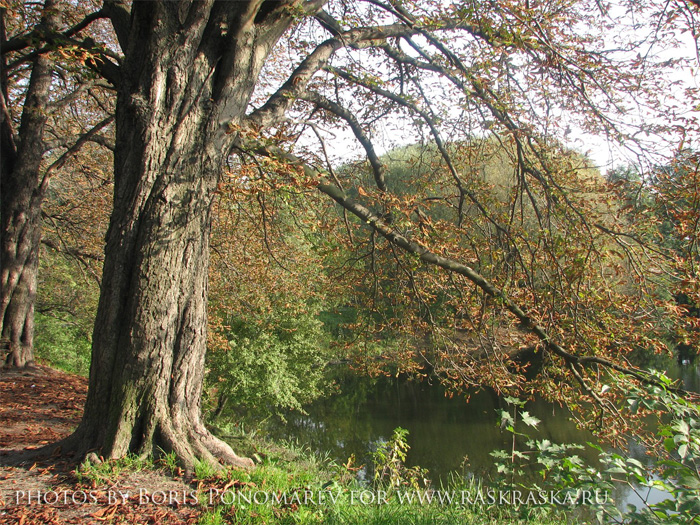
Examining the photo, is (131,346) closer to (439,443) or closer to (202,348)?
(202,348)

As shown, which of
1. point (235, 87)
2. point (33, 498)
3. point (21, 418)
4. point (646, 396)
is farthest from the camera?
point (21, 418)

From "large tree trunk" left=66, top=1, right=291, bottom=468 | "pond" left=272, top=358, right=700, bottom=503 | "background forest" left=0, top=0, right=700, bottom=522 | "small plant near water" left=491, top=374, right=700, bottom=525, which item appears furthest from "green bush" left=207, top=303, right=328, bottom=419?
"small plant near water" left=491, top=374, right=700, bottom=525

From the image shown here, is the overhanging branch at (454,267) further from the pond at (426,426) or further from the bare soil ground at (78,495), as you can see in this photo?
the pond at (426,426)

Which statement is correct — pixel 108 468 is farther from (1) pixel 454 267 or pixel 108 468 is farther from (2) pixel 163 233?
(1) pixel 454 267

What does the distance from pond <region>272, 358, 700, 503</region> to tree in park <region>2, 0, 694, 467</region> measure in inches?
229

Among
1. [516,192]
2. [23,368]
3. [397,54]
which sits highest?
[397,54]

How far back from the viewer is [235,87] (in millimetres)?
4172

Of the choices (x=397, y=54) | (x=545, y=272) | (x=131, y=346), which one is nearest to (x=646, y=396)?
(x=545, y=272)

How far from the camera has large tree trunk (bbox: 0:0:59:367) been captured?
26.2ft

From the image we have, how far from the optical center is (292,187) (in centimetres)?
386

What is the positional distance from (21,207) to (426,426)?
11628mm

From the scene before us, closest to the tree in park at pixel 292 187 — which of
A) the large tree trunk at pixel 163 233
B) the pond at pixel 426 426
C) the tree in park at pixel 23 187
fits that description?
the large tree trunk at pixel 163 233

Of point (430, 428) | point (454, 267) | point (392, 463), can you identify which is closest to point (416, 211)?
point (454, 267)

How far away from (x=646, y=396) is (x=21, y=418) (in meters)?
6.10
